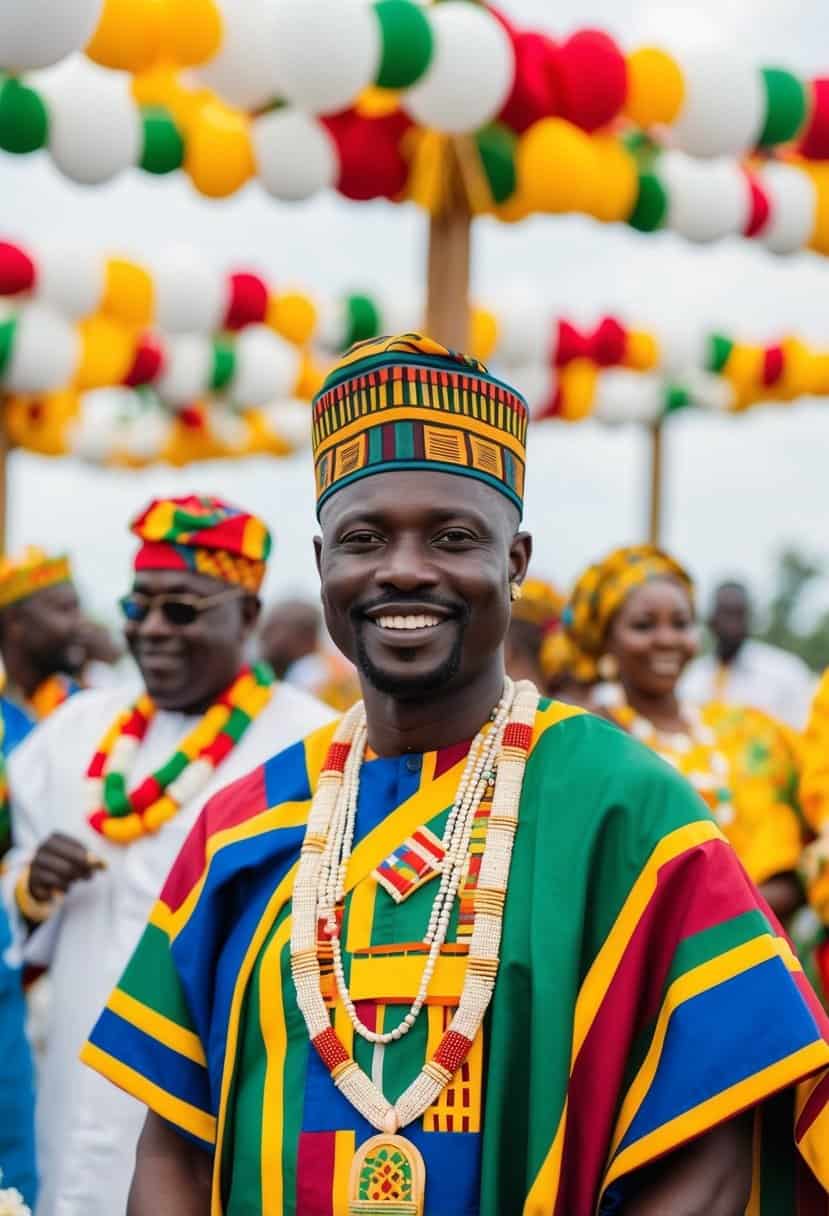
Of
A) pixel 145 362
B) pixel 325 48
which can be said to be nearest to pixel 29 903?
pixel 325 48

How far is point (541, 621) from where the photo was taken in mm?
7543

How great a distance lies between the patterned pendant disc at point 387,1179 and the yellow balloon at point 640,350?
9043 mm

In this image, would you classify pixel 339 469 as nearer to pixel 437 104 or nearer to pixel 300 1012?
pixel 300 1012

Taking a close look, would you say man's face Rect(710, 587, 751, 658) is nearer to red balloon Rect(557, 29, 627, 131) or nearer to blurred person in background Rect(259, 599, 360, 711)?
blurred person in background Rect(259, 599, 360, 711)

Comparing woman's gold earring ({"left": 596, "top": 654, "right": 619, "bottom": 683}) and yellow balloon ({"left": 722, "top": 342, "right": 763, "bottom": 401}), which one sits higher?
yellow balloon ({"left": 722, "top": 342, "right": 763, "bottom": 401})

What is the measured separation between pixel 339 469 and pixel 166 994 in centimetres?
92

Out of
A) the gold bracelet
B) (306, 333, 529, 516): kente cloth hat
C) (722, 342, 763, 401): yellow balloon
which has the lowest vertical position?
the gold bracelet

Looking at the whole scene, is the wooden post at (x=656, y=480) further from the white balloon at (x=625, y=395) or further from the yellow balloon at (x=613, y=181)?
the yellow balloon at (x=613, y=181)

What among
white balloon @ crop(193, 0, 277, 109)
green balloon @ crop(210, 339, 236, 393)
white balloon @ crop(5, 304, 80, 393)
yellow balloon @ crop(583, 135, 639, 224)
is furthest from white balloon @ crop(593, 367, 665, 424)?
white balloon @ crop(193, 0, 277, 109)

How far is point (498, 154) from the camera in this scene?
5828 millimetres

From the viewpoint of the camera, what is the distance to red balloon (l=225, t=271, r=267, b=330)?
9.14 m

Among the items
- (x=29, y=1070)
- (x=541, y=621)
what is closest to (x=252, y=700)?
(x=29, y=1070)

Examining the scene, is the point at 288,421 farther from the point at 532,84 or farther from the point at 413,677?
the point at 413,677

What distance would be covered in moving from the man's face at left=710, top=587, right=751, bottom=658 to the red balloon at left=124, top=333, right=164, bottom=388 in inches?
164
